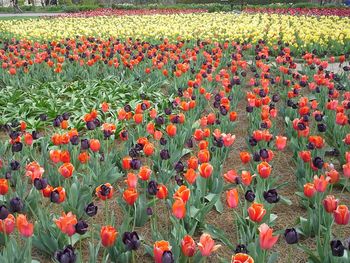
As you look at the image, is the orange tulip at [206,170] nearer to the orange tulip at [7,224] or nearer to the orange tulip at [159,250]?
the orange tulip at [159,250]

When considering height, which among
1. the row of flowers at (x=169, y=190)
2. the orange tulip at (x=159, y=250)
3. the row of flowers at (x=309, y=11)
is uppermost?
the row of flowers at (x=309, y=11)

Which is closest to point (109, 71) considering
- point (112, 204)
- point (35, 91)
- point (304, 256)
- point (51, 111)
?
point (35, 91)

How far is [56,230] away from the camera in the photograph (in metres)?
2.78

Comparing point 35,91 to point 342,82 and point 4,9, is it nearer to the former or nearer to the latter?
point 342,82

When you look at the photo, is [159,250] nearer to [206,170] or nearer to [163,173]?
[206,170]

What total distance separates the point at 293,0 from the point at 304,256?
37.8 metres

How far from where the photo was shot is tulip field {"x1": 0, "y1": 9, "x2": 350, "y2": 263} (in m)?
2.45

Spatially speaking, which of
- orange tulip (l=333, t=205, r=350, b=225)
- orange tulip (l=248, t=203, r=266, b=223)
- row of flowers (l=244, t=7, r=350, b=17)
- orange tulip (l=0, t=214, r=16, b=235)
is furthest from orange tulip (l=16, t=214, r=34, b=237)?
row of flowers (l=244, t=7, r=350, b=17)

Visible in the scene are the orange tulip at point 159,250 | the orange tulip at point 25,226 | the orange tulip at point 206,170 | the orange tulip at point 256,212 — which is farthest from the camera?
the orange tulip at point 206,170

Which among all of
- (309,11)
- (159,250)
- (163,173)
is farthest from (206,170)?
(309,11)

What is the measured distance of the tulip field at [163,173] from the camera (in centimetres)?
245

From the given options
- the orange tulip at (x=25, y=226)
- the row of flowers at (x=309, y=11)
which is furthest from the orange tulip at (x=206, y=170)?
the row of flowers at (x=309, y=11)

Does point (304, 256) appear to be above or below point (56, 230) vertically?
below

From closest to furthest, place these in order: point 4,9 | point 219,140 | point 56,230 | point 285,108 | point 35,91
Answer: point 56,230 < point 219,140 < point 285,108 < point 35,91 < point 4,9
